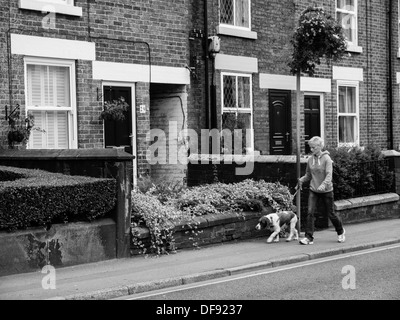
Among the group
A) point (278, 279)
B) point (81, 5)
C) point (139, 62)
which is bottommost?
point (278, 279)

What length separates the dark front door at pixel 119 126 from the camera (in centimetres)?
1499

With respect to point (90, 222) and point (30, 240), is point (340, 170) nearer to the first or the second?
point (90, 222)

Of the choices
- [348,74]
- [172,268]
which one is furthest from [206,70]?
[172,268]

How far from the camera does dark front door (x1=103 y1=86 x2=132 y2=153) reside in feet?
49.2

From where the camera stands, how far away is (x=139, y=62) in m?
15.5

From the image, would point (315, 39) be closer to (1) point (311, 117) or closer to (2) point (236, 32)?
(2) point (236, 32)

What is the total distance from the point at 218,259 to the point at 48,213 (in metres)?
2.75

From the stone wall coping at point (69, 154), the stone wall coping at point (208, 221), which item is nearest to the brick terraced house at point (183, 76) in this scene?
the stone wall coping at point (69, 154)

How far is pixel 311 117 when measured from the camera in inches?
785

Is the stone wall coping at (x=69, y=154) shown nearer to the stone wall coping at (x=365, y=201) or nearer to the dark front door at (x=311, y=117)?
the stone wall coping at (x=365, y=201)

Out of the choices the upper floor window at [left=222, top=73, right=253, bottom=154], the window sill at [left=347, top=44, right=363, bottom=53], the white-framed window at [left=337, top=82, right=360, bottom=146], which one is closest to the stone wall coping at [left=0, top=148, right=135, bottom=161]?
the upper floor window at [left=222, top=73, right=253, bottom=154]

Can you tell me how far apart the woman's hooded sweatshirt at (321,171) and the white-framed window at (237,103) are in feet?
15.9

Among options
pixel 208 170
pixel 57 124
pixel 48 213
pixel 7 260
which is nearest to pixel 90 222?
pixel 48 213

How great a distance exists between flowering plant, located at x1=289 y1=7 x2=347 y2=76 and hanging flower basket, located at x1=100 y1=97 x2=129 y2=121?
390 centimetres
